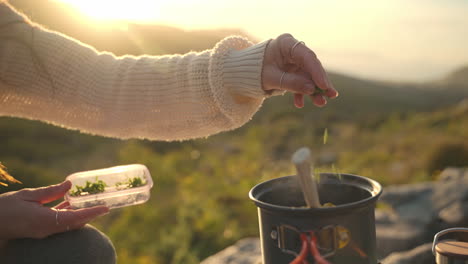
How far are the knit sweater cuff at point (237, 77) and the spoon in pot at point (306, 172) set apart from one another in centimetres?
55

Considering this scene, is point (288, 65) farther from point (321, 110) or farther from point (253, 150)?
point (321, 110)

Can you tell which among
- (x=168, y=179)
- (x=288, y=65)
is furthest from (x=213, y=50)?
(x=168, y=179)

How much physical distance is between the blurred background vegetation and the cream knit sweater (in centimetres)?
35

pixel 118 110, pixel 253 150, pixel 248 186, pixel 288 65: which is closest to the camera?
pixel 288 65

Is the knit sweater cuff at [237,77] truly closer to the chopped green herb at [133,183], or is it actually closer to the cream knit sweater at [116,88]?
the cream knit sweater at [116,88]

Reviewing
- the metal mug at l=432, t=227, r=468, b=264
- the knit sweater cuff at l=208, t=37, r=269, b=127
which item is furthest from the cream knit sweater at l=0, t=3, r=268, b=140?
the metal mug at l=432, t=227, r=468, b=264

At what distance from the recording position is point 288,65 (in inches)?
66.9

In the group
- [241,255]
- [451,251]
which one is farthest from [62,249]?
[241,255]

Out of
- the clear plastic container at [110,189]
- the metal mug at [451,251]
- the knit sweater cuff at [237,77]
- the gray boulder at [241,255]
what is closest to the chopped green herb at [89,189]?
the clear plastic container at [110,189]

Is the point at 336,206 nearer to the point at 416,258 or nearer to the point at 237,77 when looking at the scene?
the point at 237,77

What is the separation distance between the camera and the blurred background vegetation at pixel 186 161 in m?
3.77

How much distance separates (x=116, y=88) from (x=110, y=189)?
54cm

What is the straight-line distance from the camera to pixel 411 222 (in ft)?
10.6

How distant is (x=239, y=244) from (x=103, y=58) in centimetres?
171
